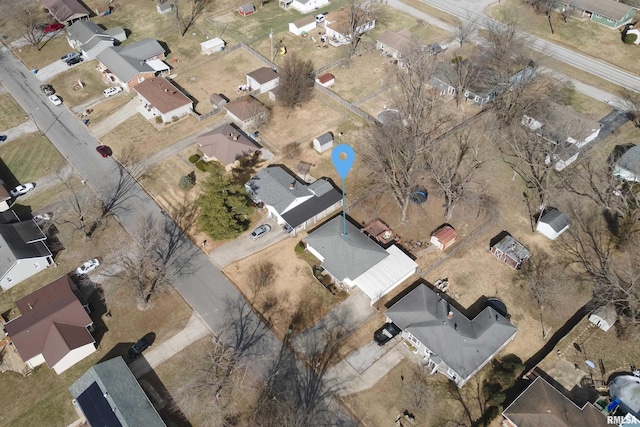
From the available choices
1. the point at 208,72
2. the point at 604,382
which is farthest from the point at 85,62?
the point at 604,382

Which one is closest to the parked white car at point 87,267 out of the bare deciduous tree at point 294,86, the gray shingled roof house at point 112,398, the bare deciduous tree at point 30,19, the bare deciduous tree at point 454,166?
the gray shingled roof house at point 112,398

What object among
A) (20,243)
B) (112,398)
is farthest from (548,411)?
(20,243)

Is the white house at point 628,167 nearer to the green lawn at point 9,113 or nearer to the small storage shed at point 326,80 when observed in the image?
the small storage shed at point 326,80

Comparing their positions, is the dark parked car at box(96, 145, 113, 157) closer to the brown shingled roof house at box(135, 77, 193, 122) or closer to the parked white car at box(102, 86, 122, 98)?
the brown shingled roof house at box(135, 77, 193, 122)

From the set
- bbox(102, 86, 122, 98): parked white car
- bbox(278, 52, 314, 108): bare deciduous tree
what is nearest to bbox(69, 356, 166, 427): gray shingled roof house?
bbox(278, 52, 314, 108): bare deciduous tree

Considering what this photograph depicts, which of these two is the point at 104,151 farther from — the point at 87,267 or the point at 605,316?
the point at 605,316

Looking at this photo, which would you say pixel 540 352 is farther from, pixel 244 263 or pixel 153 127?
pixel 153 127
